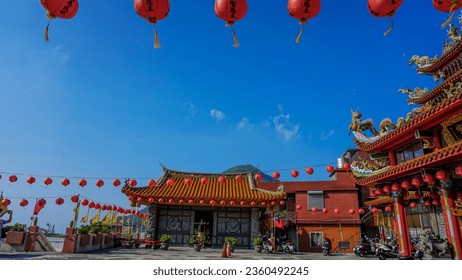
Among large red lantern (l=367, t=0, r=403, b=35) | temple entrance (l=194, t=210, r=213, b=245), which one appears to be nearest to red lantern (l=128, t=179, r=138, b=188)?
temple entrance (l=194, t=210, r=213, b=245)

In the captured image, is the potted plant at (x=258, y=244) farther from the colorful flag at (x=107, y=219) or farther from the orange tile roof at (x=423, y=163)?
the colorful flag at (x=107, y=219)

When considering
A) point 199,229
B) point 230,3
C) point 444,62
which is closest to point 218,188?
point 199,229

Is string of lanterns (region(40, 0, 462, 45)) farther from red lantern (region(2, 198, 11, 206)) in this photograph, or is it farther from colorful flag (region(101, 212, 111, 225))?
colorful flag (region(101, 212, 111, 225))

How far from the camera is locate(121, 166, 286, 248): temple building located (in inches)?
696

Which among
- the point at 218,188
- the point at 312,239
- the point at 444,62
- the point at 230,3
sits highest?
the point at 444,62

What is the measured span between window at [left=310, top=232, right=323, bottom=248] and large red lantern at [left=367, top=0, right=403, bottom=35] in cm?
2047

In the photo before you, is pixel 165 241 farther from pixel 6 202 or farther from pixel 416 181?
pixel 416 181

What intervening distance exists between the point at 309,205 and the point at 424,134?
50.4 ft

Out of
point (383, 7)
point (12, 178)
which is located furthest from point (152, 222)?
point (383, 7)

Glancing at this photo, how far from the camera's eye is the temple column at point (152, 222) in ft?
58.3

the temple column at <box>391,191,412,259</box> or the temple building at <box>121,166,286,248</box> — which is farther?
the temple building at <box>121,166,286,248</box>

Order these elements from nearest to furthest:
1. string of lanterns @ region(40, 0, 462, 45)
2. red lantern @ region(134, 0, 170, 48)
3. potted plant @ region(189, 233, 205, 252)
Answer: string of lanterns @ region(40, 0, 462, 45) < red lantern @ region(134, 0, 170, 48) < potted plant @ region(189, 233, 205, 252)
